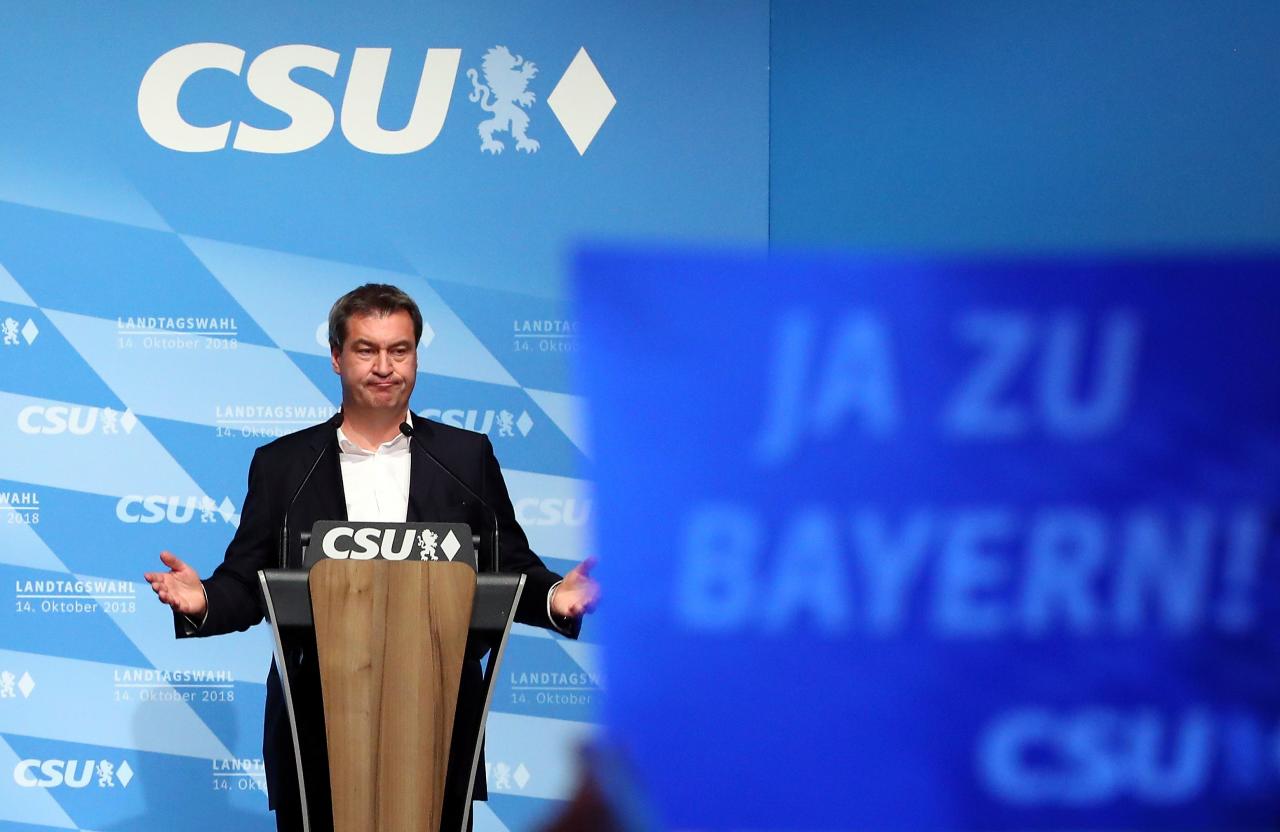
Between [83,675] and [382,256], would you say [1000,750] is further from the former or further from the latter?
[83,675]

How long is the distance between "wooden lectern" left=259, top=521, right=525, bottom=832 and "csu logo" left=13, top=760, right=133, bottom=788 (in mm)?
1905

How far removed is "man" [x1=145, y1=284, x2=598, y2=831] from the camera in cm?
278

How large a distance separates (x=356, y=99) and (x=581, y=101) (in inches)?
24.3

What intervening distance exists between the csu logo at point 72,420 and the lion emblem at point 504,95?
4.04 ft

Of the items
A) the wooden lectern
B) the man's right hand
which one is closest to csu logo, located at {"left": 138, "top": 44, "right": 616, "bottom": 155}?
the man's right hand

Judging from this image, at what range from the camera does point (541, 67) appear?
13.3ft

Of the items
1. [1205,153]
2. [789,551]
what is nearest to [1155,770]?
[789,551]

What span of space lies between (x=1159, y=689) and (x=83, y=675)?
273 centimetres

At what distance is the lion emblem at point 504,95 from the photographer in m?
4.05

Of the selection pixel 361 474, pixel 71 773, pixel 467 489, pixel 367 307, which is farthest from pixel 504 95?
pixel 71 773

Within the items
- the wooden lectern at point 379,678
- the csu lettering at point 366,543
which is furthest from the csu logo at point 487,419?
the wooden lectern at point 379,678

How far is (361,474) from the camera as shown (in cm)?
287

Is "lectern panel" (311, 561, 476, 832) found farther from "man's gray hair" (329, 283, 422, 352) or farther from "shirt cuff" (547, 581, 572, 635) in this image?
"man's gray hair" (329, 283, 422, 352)

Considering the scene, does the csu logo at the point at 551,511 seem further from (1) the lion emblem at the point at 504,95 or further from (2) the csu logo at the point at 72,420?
(2) the csu logo at the point at 72,420
